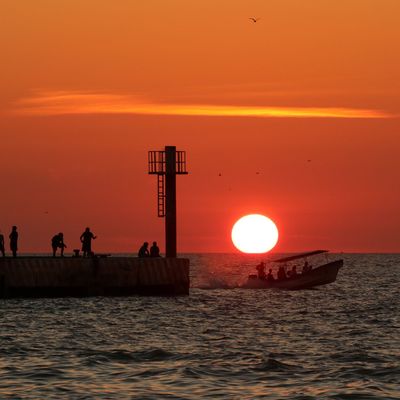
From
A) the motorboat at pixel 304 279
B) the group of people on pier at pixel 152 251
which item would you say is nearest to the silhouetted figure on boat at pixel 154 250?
the group of people on pier at pixel 152 251

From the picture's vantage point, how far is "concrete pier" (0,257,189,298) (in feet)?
184

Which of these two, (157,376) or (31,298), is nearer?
(157,376)

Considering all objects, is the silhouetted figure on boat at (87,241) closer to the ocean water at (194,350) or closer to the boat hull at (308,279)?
the ocean water at (194,350)

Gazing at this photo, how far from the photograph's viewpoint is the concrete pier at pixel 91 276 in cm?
5619

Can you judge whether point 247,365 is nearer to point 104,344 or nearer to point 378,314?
point 104,344

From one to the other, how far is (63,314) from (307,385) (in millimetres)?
23828

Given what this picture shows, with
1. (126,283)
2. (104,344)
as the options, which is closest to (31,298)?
(126,283)

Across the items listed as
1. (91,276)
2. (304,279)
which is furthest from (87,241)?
(304,279)

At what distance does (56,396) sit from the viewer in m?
26.4

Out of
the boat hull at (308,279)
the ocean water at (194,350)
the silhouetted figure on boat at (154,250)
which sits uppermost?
the silhouetted figure on boat at (154,250)

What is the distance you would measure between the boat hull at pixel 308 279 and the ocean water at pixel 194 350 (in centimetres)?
1626

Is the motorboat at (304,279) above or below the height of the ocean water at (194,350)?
above

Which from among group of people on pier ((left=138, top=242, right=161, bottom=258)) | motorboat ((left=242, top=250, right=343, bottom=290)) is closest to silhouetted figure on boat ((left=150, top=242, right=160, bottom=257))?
group of people on pier ((left=138, top=242, right=161, bottom=258))

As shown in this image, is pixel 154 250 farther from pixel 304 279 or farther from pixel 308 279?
pixel 308 279
